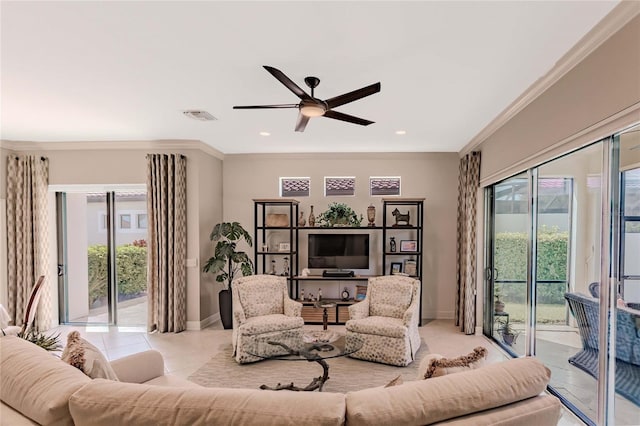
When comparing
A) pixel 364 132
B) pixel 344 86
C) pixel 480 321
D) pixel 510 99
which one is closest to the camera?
pixel 344 86

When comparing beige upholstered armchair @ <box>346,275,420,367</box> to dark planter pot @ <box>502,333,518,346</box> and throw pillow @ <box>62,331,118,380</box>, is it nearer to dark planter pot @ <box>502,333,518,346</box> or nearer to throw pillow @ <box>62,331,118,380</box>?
dark planter pot @ <box>502,333,518,346</box>

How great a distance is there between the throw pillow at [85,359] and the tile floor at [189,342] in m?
1.94

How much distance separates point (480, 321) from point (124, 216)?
18.8ft

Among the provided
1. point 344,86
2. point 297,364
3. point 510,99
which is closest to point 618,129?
point 510,99

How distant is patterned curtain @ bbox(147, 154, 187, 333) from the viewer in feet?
16.8

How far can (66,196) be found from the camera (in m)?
5.71

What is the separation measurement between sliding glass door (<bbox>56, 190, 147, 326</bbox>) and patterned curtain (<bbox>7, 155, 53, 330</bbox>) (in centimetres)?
32

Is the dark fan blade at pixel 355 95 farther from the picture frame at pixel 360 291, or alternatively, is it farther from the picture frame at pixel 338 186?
the picture frame at pixel 360 291

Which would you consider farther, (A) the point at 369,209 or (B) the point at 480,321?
(A) the point at 369,209

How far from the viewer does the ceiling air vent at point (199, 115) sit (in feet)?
12.4

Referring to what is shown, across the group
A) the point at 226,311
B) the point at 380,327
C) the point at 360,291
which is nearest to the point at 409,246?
the point at 360,291

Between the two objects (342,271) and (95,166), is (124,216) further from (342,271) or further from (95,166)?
(342,271)

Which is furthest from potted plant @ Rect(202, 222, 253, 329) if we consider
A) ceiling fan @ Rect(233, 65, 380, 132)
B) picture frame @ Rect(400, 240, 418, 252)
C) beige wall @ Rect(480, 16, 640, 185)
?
beige wall @ Rect(480, 16, 640, 185)

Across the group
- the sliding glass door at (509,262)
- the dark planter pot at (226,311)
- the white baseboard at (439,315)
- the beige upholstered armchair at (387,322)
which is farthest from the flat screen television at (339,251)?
the sliding glass door at (509,262)
